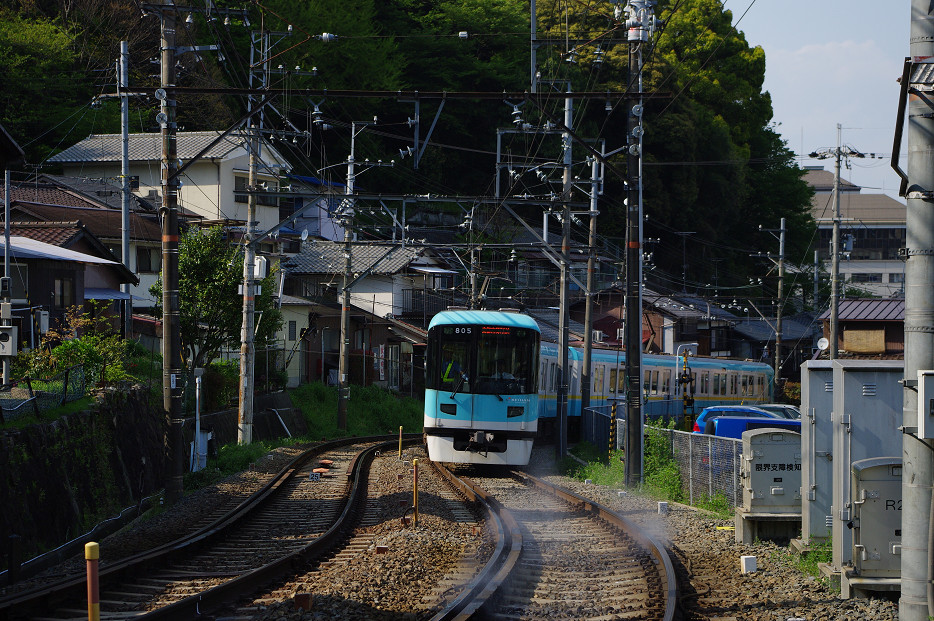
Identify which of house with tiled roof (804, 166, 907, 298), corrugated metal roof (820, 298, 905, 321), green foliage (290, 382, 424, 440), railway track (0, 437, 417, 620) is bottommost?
green foliage (290, 382, 424, 440)

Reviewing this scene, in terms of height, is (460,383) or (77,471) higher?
(460,383)

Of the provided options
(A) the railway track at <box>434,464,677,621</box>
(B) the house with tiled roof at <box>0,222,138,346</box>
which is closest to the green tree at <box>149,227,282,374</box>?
(B) the house with tiled roof at <box>0,222,138,346</box>

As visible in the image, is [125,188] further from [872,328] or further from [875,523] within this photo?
[872,328]

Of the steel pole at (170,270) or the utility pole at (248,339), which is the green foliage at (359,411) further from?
the steel pole at (170,270)

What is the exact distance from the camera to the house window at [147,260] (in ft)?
105

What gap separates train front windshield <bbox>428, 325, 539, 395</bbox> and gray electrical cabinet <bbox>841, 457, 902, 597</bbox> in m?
9.86

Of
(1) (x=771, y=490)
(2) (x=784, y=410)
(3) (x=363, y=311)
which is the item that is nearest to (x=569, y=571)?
(1) (x=771, y=490)

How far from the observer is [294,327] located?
36.8 metres

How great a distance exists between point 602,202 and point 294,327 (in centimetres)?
2052

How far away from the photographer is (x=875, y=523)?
26.3 feet

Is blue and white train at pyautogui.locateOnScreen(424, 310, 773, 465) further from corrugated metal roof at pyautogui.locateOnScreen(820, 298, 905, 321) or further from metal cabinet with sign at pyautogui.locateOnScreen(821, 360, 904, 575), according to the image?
corrugated metal roof at pyautogui.locateOnScreen(820, 298, 905, 321)

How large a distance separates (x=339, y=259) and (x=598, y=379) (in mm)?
14615

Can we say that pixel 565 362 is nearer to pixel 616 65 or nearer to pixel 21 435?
pixel 21 435

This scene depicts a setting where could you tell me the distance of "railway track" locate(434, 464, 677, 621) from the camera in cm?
761
